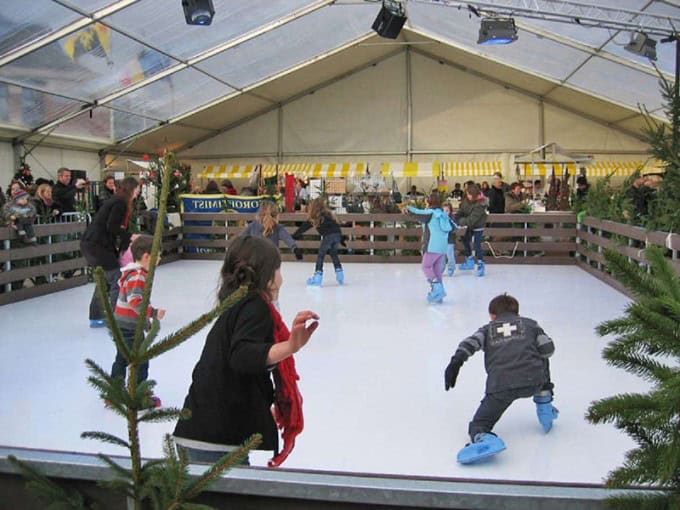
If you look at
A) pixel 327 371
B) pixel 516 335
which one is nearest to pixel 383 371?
pixel 327 371

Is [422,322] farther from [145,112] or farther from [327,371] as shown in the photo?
[145,112]

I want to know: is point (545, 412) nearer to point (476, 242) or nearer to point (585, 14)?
point (476, 242)

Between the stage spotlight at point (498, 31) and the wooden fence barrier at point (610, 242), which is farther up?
the stage spotlight at point (498, 31)

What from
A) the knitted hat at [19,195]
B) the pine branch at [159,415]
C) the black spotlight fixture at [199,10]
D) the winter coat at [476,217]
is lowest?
the pine branch at [159,415]

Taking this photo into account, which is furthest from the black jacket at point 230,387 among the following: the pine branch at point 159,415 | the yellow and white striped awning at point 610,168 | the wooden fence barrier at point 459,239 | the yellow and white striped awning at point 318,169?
the yellow and white striped awning at point 610,168

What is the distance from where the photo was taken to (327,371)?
4.52 m

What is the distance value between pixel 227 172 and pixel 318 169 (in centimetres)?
274

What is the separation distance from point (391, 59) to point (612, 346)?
64.0 feet

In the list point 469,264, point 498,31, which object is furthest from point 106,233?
point 498,31

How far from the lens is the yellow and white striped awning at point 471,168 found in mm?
18719

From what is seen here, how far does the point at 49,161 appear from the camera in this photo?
1484 centimetres

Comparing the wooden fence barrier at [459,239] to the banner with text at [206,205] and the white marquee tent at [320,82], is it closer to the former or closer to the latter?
the banner with text at [206,205]

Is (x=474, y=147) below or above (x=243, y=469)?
above

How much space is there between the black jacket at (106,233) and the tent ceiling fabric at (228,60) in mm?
5461
